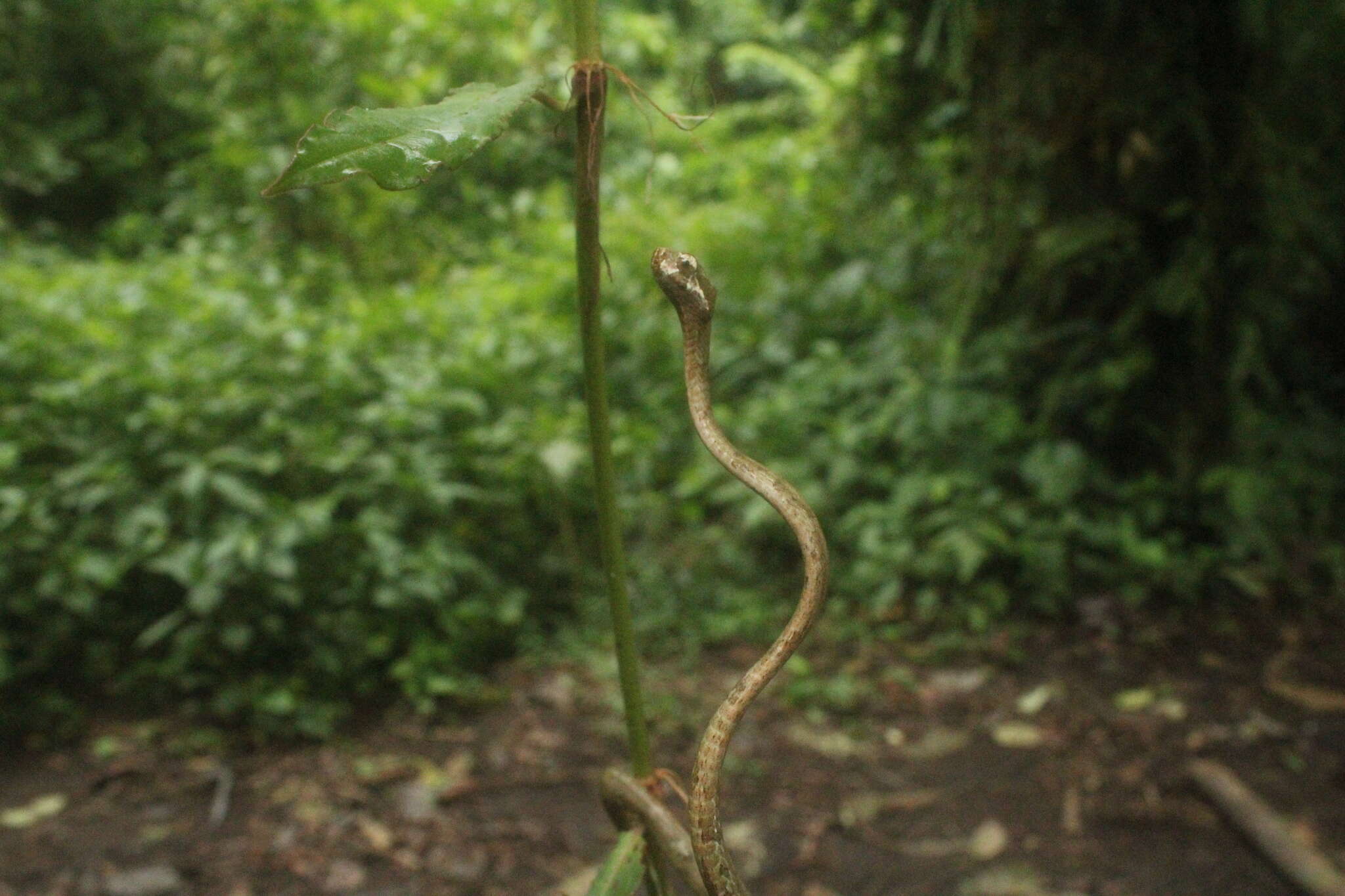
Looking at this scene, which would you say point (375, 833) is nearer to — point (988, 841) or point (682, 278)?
point (988, 841)

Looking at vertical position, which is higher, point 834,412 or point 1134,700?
point 834,412

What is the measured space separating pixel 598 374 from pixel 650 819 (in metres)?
0.32

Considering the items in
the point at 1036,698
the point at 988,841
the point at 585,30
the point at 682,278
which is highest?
the point at 585,30

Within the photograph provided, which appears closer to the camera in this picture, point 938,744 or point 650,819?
point 650,819

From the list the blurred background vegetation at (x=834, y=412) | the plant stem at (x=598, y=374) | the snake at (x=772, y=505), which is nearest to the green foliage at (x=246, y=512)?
the blurred background vegetation at (x=834, y=412)

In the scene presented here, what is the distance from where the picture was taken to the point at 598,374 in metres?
0.64

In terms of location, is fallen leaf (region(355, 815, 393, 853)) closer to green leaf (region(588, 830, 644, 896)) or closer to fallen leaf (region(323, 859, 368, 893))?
fallen leaf (region(323, 859, 368, 893))

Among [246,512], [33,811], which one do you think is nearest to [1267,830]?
[246,512]

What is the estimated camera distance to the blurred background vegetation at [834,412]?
7.95 ft

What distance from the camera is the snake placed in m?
0.56

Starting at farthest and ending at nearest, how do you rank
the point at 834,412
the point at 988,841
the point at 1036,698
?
the point at 834,412 → the point at 1036,698 → the point at 988,841

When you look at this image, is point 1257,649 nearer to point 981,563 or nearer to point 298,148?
point 981,563

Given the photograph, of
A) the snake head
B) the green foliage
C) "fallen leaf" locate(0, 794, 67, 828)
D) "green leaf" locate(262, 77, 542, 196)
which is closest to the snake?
the snake head

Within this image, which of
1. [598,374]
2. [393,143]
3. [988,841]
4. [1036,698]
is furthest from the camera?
[1036,698]
